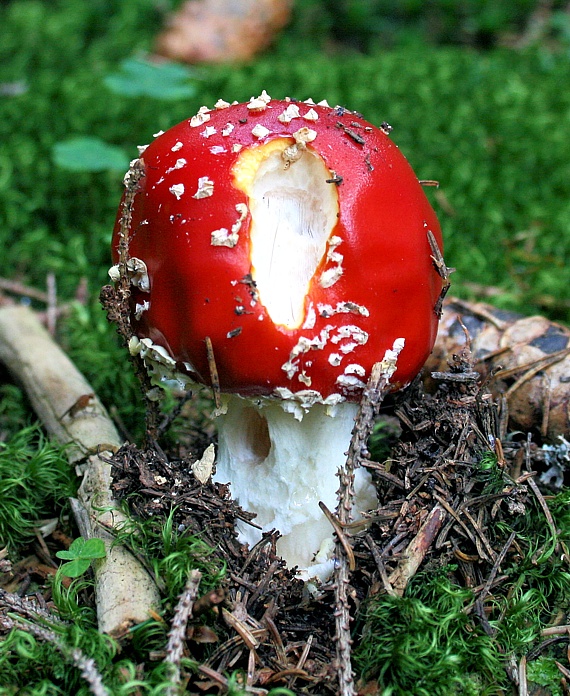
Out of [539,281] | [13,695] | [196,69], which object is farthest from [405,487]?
[196,69]

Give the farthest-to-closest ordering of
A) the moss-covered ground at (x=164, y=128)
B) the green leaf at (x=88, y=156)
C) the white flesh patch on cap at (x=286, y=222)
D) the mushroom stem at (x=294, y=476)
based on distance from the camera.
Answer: the green leaf at (x=88, y=156) → the moss-covered ground at (x=164, y=128) → the mushroom stem at (x=294, y=476) → the white flesh patch on cap at (x=286, y=222)

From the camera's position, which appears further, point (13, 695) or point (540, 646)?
point (540, 646)

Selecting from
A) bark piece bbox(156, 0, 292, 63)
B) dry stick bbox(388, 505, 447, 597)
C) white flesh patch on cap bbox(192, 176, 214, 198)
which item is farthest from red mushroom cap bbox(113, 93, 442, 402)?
bark piece bbox(156, 0, 292, 63)

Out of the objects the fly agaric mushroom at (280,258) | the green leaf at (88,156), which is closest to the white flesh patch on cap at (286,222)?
the fly agaric mushroom at (280,258)

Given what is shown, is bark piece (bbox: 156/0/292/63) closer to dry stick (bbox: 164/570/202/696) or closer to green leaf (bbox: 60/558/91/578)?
green leaf (bbox: 60/558/91/578)

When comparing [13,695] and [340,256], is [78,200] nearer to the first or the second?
[340,256]

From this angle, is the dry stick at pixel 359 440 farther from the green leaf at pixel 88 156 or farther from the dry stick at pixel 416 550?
the green leaf at pixel 88 156

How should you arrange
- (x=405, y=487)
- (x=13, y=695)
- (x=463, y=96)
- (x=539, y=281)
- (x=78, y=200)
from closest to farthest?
(x=13, y=695) < (x=405, y=487) < (x=539, y=281) < (x=78, y=200) < (x=463, y=96)

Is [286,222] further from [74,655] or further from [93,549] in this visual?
[74,655]
